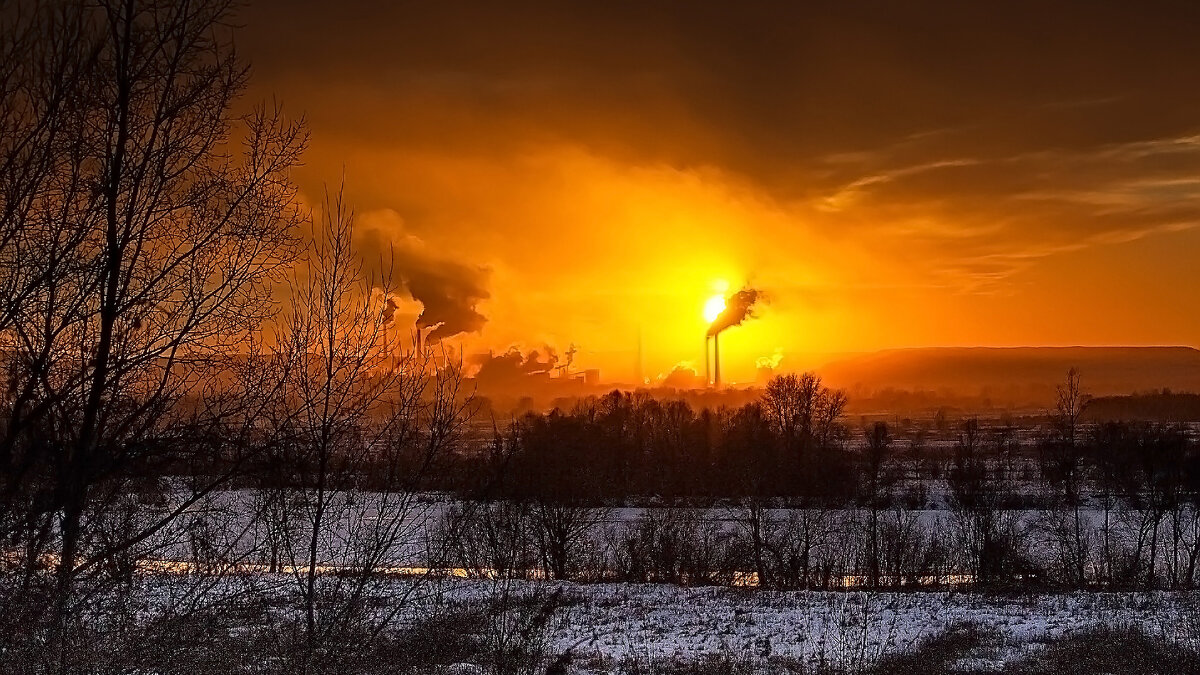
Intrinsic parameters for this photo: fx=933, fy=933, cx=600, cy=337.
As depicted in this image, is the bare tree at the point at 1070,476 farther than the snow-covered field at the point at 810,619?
Yes

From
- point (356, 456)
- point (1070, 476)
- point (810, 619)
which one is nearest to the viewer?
point (356, 456)

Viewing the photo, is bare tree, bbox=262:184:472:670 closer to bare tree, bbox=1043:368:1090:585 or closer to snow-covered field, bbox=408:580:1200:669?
snow-covered field, bbox=408:580:1200:669

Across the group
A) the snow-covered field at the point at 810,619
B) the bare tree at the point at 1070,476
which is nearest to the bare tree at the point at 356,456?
the snow-covered field at the point at 810,619

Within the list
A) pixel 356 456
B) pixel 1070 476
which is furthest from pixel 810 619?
pixel 1070 476

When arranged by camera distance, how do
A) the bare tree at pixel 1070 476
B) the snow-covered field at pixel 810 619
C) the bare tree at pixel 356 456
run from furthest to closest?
the bare tree at pixel 1070 476 → the snow-covered field at pixel 810 619 → the bare tree at pixel 356 456

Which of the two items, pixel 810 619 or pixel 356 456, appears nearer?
pixel 356 456

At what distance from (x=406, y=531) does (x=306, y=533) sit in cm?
259

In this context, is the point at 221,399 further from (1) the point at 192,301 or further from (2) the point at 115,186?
(2) the point at 115,186

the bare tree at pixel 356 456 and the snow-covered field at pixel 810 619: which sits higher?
the bare tree at pixel 356 456

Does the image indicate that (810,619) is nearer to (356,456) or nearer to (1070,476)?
(356,456)

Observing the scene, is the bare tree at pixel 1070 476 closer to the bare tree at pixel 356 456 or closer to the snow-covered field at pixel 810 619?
the snow-covered field at pixel 810 619

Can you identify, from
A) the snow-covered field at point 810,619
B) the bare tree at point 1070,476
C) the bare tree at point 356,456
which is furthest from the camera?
the bare tree at point 1070,476

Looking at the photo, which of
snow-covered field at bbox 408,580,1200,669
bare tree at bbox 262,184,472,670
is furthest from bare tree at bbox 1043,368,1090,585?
bare tree at bbox 262,184,472,670

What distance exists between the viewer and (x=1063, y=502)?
54125mm
